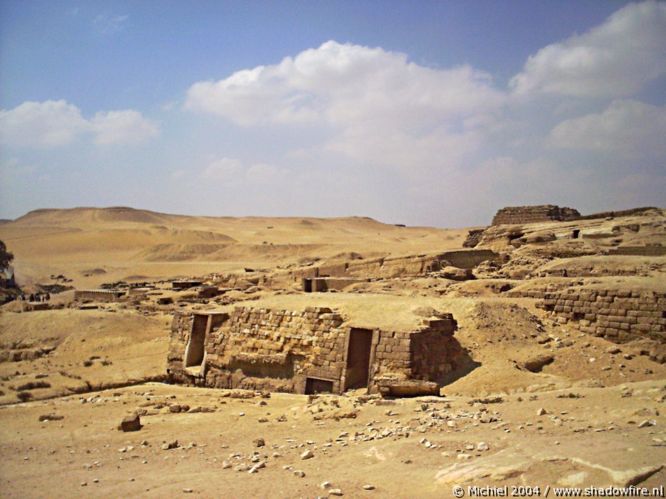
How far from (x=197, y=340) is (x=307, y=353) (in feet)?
13.6

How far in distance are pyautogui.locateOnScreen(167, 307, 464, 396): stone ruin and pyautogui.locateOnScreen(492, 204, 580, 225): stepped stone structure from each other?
1842 centimetres

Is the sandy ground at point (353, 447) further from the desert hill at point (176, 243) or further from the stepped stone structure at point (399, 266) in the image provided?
the desert hill at point (176, 243)

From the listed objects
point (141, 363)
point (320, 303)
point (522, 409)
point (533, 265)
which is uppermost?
point (533, 265)

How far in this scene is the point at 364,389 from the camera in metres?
10.6

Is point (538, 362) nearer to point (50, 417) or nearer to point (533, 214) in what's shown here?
point (50, 417)

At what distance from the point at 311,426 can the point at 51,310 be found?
54.5 feet

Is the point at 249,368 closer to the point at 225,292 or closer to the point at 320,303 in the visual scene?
the point at 320,303

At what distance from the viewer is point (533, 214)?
28297 mm

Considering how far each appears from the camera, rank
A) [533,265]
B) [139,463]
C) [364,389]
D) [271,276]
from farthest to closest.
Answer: [271,276]
[533,265]
[364,389]
[139,463]

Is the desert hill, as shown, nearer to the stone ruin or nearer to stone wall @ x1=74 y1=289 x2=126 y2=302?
stone wall @ x1=74 y1=289 x2=126 y2=302

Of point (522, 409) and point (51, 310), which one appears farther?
point (51, 310)

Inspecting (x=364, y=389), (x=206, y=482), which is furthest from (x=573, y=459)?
(x=364, y=389)

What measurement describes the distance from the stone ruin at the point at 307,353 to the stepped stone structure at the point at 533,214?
60.4ft

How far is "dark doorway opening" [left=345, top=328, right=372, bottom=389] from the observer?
10938mm
